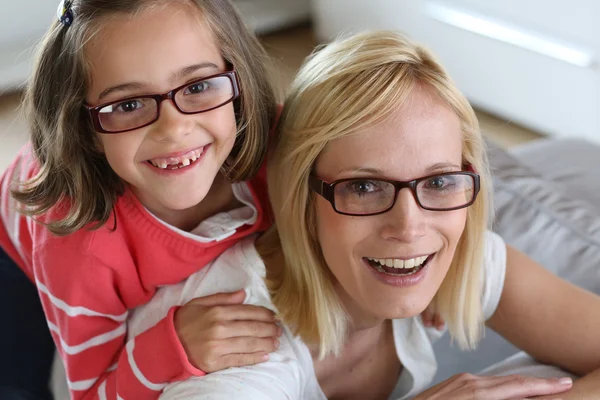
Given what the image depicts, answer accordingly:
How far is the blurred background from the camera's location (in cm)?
299

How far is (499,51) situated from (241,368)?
2.36 metres

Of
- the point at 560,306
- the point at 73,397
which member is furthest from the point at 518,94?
the point at 73,397

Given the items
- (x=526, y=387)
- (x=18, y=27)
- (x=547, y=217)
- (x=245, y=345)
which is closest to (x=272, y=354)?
(x=245, y=345)

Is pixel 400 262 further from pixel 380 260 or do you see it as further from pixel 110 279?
pixel 110 279

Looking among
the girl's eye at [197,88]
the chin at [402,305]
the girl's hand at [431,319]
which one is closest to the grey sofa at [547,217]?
the girl's hand at [431,319]

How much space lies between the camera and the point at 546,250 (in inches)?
76.5

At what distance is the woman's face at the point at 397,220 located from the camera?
1.23m

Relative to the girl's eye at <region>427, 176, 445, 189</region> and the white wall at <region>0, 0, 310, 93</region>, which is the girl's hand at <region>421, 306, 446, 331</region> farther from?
the white wall at <region>0, 0, 310, 93</region>

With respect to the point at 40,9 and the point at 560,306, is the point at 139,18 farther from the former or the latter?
the point at 40,9

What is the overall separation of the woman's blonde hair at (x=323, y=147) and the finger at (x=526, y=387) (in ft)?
0.46

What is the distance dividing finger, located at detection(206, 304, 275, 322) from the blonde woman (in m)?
0.02

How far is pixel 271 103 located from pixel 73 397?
701 millimetres

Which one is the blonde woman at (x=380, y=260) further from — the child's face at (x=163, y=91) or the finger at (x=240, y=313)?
the child's face at (x=163, y=91)

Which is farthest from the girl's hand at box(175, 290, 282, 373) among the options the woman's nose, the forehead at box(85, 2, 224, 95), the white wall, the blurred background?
the white wall
